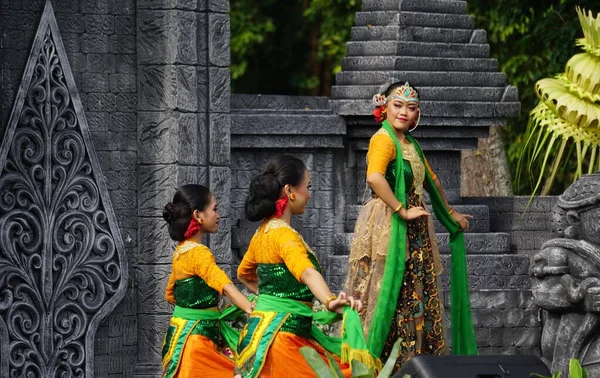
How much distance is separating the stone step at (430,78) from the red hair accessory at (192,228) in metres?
3.52

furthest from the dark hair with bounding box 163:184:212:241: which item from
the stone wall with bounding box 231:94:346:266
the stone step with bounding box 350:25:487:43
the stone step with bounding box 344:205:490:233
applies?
the stone step with bounding box 350:25:487:43

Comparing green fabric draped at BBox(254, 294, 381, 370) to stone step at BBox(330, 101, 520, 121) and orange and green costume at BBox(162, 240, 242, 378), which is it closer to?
orange and green costume at BBox(162, 240, 242, 378)

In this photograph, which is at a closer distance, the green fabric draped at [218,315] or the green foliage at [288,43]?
the green fabric draped at [218,315]

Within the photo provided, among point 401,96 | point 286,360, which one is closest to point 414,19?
point 401,96

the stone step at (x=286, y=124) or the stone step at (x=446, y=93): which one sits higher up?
the stone step at (x=446, y=93)

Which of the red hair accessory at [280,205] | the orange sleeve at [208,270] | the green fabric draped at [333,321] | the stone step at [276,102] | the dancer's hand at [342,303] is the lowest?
the green fabric draped at [333,321]

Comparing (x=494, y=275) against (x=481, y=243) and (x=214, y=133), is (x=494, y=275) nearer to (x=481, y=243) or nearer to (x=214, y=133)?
(x=481, y=243)

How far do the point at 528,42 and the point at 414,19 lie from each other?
5820 mm


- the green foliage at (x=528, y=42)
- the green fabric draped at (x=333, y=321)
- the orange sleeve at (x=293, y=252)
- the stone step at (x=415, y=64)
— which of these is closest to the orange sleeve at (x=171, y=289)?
the green fabric draped at (x=333, y=321)

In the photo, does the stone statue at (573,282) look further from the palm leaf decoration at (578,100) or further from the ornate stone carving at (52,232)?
the ornate stone carving at (52,232)

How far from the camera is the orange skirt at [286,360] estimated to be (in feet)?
29.3

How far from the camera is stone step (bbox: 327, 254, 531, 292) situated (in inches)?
519

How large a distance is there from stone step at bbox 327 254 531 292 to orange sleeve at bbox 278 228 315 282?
13.8ft

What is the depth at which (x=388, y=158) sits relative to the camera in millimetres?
10547
